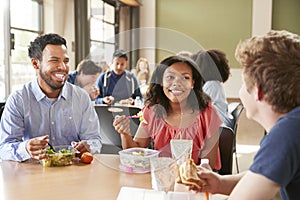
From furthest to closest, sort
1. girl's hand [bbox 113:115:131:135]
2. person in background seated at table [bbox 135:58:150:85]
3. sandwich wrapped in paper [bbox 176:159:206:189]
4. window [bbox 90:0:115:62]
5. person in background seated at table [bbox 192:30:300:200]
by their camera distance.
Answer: window [bbox 90:0:115:62], person in background seated at table [bbox 135:58:150:85], girl's hand [bbox 113:115:131:135], sandwich wrapped in paper [bbox 176:159:206:189], person in background seated at table [bbox 192:30:300:200]

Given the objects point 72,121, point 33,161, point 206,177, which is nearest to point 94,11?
point 72,121

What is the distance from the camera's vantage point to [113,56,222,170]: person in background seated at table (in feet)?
5.49

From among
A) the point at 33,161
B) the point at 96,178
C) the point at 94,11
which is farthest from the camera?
the point at 94,11

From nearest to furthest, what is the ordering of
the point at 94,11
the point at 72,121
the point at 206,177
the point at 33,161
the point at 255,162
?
the point at 255,162
the point at 206,177
the point at 33,161
the point at 72,121
the point at 94,11

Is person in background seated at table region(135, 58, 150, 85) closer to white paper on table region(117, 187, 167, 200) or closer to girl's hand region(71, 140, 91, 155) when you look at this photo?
girl's hand region(71, 140, 91, 155)

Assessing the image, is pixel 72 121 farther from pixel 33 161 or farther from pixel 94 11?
pixel 94 11

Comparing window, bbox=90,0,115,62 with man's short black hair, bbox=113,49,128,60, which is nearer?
man's short black hair, bbox=113,49,128,60

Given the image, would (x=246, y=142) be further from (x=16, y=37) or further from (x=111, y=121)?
(x=111, y=121)

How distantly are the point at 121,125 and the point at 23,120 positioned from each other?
1.84ft

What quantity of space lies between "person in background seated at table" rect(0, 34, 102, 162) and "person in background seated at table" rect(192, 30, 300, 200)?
107cm

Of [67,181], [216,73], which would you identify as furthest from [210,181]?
[216,73]

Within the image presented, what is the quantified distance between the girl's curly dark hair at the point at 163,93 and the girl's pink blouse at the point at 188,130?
0.15ft

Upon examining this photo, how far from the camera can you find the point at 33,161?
161 centimetres

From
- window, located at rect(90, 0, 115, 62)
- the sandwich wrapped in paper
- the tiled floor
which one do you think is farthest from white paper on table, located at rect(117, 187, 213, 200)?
window, located at rect(90, 0, 115, 62)
